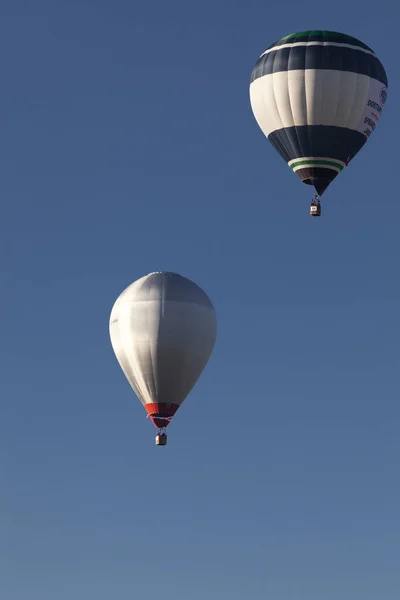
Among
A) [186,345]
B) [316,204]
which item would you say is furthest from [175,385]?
[316,204]

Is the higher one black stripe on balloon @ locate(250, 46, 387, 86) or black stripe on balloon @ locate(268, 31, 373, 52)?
black stripe on balloon @ locate(268, 31, 373, 52)

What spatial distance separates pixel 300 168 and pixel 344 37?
4.97 m

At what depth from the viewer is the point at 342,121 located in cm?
9181

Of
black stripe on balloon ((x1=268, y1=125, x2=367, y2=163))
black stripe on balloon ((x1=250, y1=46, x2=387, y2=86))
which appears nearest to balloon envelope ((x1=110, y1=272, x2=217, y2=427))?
black stripe on balloon ((x1=268, y1=125, x2=367, y2=163))

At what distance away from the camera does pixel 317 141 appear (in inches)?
3615

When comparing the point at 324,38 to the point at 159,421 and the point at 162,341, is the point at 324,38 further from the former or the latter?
the point at 159,421

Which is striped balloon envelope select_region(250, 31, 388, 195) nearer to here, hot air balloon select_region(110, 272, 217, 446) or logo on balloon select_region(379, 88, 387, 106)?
logo on balloon select_region(379, 88, 387, 106)

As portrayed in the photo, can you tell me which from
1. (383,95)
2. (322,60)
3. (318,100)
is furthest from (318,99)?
(383,95)

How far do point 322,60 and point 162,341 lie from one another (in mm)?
11818

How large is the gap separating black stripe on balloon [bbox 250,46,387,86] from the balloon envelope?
9.13 meters

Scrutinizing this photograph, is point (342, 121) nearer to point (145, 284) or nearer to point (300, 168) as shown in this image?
point (300, 168)

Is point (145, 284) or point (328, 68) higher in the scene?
point (328, 68)

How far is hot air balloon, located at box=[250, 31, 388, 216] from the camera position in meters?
91.5

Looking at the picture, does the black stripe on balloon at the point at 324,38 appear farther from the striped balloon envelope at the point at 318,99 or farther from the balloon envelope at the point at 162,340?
the balloon envelope at the point at 162,340
